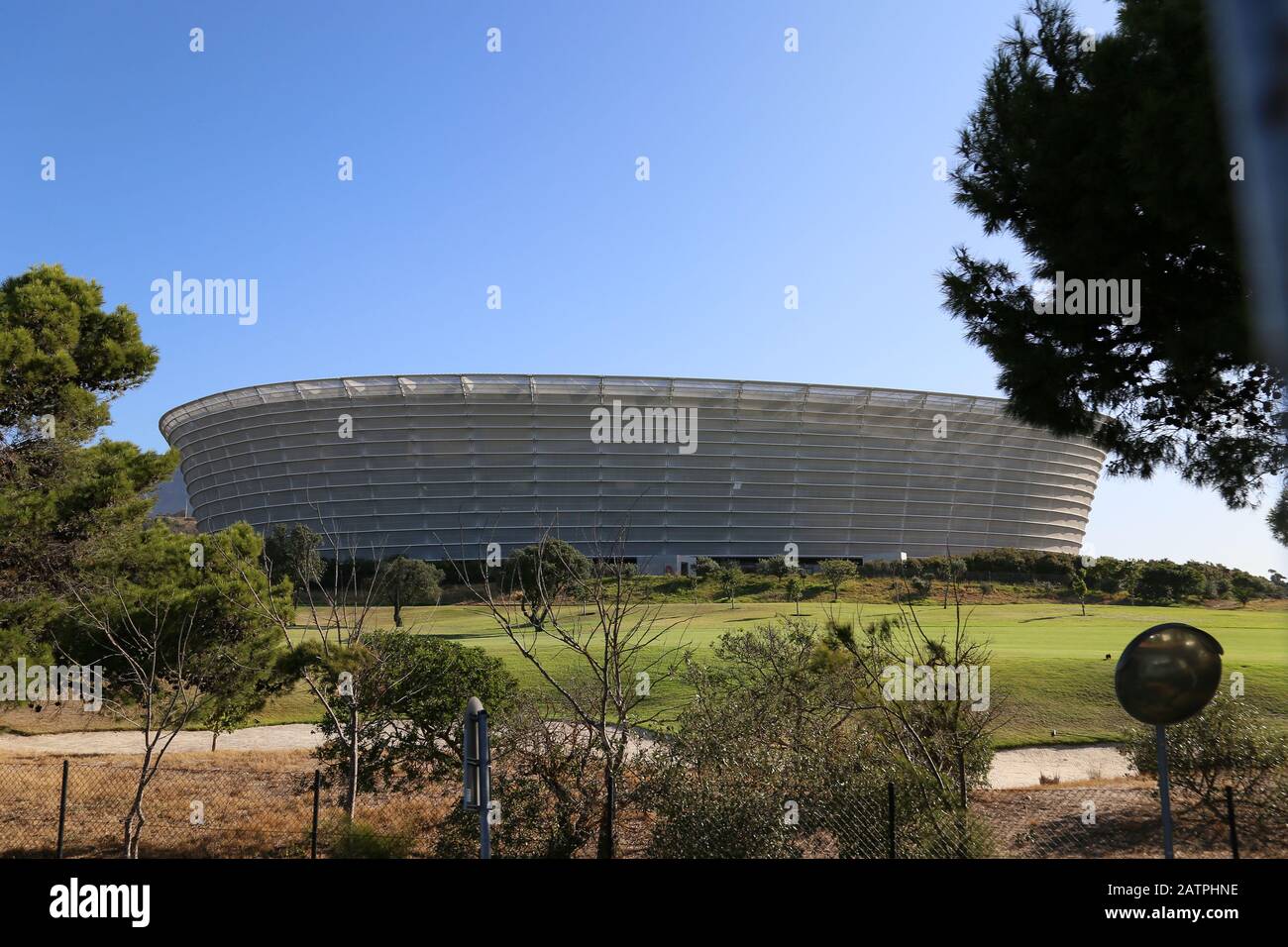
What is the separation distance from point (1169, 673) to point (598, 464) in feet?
192

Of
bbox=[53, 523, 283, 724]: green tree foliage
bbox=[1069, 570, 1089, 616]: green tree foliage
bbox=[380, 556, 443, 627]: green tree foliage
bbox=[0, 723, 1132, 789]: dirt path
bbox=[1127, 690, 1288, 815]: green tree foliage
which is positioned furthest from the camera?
bbox=[1069, 570, 1089, 616]: green tree foliage

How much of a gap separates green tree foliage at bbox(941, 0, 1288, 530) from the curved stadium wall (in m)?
52.6

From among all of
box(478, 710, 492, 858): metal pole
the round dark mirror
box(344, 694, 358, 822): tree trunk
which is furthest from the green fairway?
box(478, 710, 492, 858): metal pole

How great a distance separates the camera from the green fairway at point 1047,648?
64.3ft

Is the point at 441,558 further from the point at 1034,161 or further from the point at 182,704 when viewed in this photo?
the point at 1034,161

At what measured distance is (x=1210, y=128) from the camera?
6.37 m

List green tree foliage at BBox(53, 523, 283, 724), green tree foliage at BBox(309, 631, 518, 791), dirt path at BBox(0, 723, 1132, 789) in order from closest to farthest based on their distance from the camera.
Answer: green tree foliage at BBox(309, 631, 518, 791) → green tree foliage at BBox(53, 523, 283, 724) → dirt path at BBox(0, 723, 1132, 789)

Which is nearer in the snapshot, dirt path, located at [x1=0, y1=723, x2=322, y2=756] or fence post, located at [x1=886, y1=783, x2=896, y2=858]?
fence post, located at [x1=886, y1=783, x2=896, y2=858]

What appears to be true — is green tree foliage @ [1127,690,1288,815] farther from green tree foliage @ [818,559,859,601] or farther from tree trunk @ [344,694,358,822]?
green tree foliage @ [818,559,859,601]

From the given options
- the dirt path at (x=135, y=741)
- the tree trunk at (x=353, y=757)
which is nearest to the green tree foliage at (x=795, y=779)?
the tree trunk at (x=353, y=757)

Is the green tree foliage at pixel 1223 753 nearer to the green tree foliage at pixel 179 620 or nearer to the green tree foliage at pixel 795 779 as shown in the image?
the green tree foliage at pixel 795 779

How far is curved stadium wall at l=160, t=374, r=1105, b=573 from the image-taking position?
6278 centimetres
